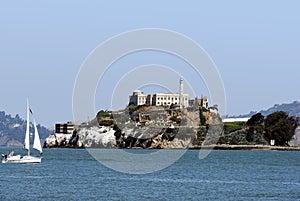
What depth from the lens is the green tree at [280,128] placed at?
Result: 593 feet

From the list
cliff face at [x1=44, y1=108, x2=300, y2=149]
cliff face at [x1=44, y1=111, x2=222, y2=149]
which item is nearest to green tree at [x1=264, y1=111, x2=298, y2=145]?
cliff face at [x1=44, y1=108, x2=300, y2=149]

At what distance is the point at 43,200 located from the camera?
1816 inches

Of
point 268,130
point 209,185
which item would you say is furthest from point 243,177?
point 268,130

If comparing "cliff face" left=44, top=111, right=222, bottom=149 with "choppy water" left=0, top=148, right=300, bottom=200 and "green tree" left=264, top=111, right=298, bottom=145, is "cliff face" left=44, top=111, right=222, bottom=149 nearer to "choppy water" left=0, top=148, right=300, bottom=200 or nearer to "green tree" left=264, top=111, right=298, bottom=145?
"green tree" left=264, top=111, right=298, bottom=145

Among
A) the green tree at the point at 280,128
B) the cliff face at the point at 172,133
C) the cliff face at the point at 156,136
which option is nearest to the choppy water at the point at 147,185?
the green tree at the point at 280,128

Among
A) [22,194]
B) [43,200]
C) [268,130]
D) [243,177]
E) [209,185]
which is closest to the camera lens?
[43,200]

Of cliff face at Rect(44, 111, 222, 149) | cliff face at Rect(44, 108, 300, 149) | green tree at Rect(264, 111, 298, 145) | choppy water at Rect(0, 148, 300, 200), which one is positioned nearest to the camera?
choppy water at Rect(0, 148, 300, 200)

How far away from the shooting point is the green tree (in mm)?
180775

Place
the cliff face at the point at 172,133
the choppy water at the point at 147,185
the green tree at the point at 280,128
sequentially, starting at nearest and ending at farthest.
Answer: the choppy water at the point at 147,185
the green tree at the point at 280,128
the cliff face at the point at 172,133

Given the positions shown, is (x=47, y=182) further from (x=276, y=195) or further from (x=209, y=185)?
(x=276, y=195)

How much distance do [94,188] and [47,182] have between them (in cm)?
609

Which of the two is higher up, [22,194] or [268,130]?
[268,130]

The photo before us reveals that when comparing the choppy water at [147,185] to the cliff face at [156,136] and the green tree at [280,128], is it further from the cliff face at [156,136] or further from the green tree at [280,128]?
the cliff face at [156,136]

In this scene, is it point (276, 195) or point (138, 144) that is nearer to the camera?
point (276, 195)
